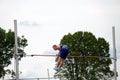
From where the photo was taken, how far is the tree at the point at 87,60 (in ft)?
155

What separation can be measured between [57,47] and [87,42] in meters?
25.9

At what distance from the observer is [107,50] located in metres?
48.1

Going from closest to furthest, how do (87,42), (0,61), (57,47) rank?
(57,47) < (0,61) < (87,42)

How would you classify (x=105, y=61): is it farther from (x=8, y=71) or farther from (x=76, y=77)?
(x=8, y=71)

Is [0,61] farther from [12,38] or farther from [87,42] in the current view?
[87,42]

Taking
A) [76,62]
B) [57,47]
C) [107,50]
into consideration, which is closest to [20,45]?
[76,62]

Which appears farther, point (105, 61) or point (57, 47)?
point (105, 61)

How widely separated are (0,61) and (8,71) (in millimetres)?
1817

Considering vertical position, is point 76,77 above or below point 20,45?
below

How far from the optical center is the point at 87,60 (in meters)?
47.8

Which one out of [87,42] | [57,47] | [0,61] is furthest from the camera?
[87,42]

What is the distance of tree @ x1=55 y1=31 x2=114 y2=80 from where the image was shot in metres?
47.2

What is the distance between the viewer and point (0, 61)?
45312 mm

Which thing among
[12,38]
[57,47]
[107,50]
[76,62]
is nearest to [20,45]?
[12,38]
